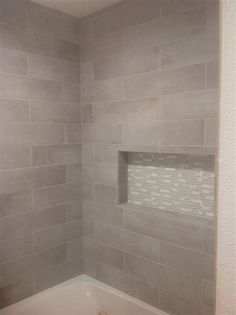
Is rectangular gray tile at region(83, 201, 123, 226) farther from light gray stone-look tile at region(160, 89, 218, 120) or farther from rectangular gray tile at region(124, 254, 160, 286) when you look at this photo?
light gray stone-look tile at region(160, 89, 218, 120)

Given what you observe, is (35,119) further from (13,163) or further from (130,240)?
(130,240)

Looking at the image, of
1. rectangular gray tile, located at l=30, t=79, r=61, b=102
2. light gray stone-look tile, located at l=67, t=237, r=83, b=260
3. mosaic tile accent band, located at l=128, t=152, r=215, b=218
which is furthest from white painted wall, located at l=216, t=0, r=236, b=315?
light gray stone-look tile, located at l=67, t=237, r=83, b=260

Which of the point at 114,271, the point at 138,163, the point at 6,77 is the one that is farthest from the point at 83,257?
the point at 6,77

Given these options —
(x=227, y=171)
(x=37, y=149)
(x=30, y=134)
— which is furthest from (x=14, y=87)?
(x=227, y=171)

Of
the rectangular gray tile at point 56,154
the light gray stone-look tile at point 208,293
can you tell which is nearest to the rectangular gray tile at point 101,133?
the rectangular gray tile at point 56,154

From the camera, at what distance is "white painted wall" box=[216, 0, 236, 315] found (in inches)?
20.7

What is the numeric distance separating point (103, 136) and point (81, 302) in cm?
134

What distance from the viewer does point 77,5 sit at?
6.84ft

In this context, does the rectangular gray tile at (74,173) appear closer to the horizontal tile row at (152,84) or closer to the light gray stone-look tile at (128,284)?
the horizontal tile row at (152,84)

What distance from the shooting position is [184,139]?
177 cm

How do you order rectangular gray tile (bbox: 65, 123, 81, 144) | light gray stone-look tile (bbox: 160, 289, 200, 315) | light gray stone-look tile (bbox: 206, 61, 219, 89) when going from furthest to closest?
1. rectangular gray tile (bbox: 65, 123, 81, 144)
2. light gray stone-look tile (bbox: 160, 289, 200, 315)
3. light gray stone-look tile (bbox: 206, 61, 219, 89)

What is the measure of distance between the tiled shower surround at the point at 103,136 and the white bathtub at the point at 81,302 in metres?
0.07

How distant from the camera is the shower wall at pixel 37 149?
1953mm

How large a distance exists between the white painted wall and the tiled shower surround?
113 centimetres
